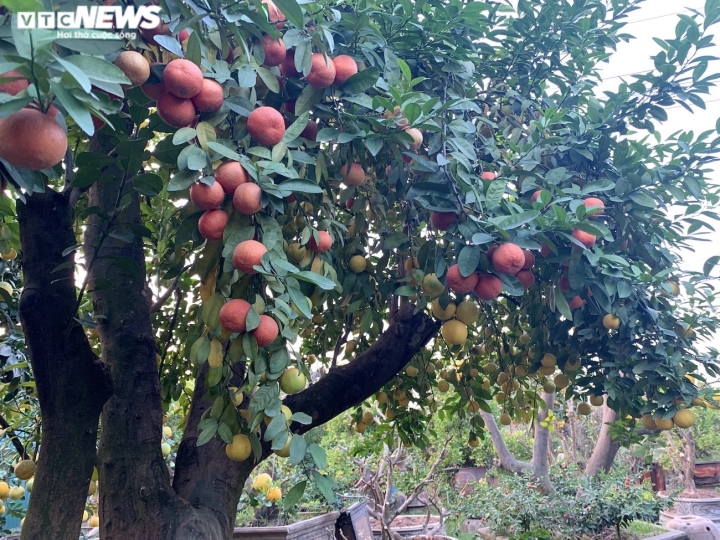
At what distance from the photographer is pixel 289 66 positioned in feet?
4.01

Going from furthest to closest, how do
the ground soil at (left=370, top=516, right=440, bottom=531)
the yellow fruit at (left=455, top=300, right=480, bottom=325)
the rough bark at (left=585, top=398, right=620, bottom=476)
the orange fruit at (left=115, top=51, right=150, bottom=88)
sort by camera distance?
the ground soil at (left=370, top=516, right=440, bottom=531) < the rough bark at (left=585, top=398, right=620, bottom=476) < the yellow fruit at (left=455, top=300, right=480, bottom=325) < the orange fruit at (left=115, top=51, right=150, bottom=88)

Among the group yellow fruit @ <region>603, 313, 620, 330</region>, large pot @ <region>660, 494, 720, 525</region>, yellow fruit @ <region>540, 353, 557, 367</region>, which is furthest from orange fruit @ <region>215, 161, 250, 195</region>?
large pot @ <region>660, 494, 720, 525</region>

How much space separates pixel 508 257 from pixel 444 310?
0.44m

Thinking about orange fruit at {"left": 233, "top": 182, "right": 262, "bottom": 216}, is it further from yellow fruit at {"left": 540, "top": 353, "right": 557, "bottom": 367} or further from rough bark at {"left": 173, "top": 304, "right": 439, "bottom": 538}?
yellow fruit at {"left": 540, "top": 353, "right": 557, "bottom": 367}

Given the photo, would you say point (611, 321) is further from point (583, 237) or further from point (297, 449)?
point (297, 449)

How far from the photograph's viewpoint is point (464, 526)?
6.04 m

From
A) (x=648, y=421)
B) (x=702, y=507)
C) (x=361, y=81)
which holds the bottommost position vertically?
(x=702, y=507)

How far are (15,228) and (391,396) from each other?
5.83 ft

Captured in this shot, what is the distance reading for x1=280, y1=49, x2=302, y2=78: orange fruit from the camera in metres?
1.21

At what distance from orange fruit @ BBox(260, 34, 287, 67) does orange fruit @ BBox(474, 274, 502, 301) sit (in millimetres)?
702

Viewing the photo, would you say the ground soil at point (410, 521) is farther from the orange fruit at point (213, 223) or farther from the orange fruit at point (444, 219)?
the orange fruit at point (213, 223)

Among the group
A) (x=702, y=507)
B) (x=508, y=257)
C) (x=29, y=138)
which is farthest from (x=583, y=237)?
(x=702, y=507)

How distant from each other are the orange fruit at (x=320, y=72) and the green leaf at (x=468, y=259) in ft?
1.64

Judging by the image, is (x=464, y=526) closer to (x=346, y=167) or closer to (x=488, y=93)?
(x=488, y=93)
